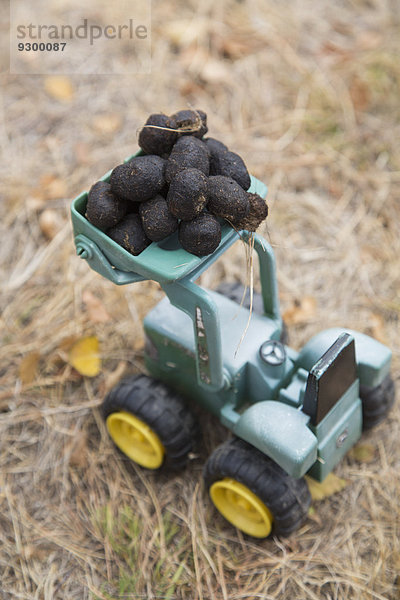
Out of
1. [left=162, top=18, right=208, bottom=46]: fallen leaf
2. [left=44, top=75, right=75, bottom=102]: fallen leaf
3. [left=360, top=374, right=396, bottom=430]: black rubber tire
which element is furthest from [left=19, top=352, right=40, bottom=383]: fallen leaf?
[left=162, top=18, right=208, bottom=46]: fallen leaf

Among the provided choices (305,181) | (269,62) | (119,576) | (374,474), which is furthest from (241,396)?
(269,62)

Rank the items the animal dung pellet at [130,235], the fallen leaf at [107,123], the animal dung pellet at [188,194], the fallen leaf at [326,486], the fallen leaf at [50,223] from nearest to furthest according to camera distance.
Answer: the animal dung pellet at [188,194]
the animal dung pellet at [130,235]
the fallen leaf at [326,486]
the fallen leaf at [50,223]
the fallen leaf at [107,123]

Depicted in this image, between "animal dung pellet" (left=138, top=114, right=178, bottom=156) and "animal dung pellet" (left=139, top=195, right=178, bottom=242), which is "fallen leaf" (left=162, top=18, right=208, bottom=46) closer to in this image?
"animal dung pellet" (left=138, top=114, right=178, bottom=156)

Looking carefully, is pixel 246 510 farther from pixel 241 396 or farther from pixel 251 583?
pixel 241 396

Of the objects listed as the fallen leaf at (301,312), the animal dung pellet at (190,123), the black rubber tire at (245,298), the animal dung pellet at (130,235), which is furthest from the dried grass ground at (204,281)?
the animal dung pellet at (190,123)

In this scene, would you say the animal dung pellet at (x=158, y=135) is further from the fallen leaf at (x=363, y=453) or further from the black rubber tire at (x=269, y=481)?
the fallen leaf at (x=363, y=453)
